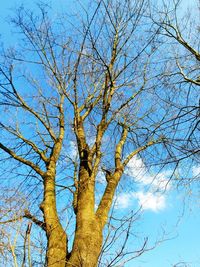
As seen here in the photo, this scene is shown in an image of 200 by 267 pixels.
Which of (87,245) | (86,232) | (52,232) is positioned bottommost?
(87,245)

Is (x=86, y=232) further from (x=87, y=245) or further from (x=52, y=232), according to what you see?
(x=52, y=232)

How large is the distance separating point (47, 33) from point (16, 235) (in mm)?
3536

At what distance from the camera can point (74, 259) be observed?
3453 millimetres

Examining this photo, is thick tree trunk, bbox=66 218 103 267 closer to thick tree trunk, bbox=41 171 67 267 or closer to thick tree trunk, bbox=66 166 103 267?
thick tree trunk, bbox=66 166 103 267

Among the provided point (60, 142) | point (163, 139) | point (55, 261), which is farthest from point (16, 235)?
point (163, 139)

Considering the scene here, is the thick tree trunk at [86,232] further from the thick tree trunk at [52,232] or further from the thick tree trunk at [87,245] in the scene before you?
the thick tree trunk at [52,232]

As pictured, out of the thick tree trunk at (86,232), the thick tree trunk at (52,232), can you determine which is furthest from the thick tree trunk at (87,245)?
the thick tree trunk at (52,232)

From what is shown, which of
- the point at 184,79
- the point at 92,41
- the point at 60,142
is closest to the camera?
the point at 184,79

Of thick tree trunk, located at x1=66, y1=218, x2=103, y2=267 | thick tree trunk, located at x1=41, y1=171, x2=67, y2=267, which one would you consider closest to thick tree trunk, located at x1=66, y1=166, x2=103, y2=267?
thick tree trunk, located at x1=66, y1=218, x2=103, y2=267

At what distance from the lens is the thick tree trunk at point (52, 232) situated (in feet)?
11.9

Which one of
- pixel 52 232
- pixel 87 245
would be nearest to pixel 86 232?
pixel 87 245

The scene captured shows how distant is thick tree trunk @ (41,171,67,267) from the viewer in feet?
11.9

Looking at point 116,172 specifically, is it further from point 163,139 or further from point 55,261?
point 55,261

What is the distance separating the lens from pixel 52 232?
12.8 feet
